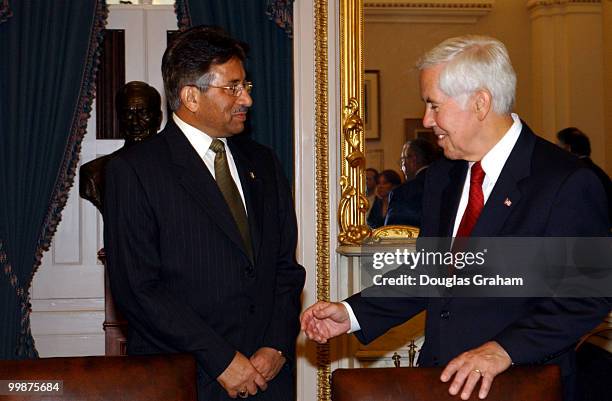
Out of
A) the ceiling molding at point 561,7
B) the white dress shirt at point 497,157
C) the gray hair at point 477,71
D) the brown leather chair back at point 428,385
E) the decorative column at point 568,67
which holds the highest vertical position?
the ceiling molding at point 561,7

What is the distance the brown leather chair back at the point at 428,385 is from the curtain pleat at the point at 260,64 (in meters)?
3.11

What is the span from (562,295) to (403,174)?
259 centimetres

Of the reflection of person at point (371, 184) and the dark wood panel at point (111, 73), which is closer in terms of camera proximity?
the reflection of person at point (371, 184)

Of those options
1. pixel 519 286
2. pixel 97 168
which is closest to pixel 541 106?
pixel 97 168

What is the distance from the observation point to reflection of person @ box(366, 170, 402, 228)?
473 centimetres

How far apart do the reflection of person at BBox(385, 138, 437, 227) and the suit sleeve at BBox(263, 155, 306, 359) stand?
1663mm

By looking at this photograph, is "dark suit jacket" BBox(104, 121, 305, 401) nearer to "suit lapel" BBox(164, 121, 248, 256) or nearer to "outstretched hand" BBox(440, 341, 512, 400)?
"suit lapel" BBox(164, 121, 248, 256)

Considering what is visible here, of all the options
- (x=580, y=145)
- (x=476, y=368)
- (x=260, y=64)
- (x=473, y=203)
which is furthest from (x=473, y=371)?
(x=260, y=64)

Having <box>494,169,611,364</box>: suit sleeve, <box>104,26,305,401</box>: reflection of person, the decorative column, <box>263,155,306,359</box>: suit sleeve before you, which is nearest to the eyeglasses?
<box>104,26,305,401</box>: reflection of person

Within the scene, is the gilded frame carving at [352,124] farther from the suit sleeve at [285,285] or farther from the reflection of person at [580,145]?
the suit sleeve at [285,285]

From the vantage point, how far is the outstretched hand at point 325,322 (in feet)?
8.07

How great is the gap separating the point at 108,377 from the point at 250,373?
71cm

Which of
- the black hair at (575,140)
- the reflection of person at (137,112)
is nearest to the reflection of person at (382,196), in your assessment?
the black hair at (575,140)

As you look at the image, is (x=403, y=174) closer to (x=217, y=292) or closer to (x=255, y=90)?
(x=255, y=90)
